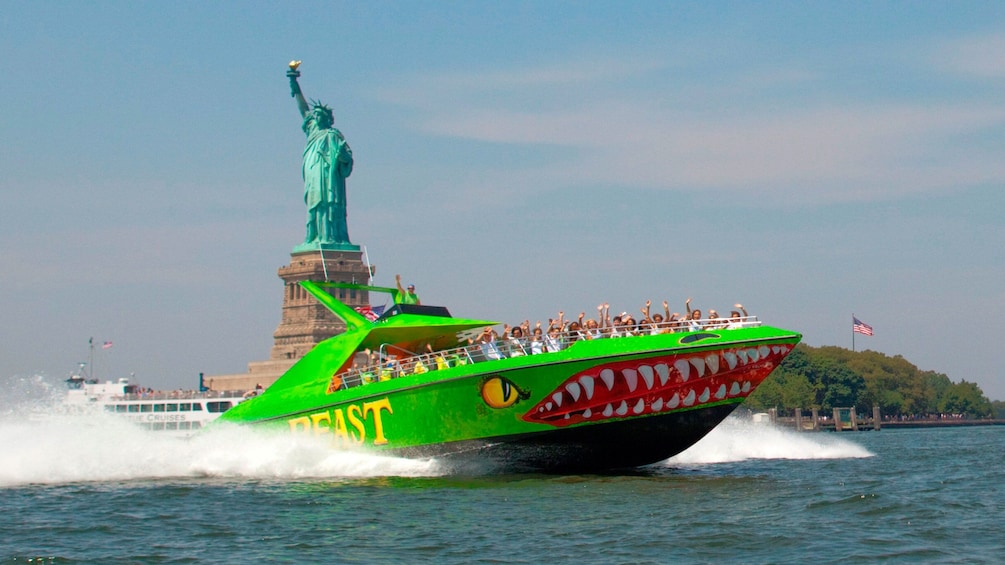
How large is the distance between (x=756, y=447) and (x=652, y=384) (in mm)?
12004

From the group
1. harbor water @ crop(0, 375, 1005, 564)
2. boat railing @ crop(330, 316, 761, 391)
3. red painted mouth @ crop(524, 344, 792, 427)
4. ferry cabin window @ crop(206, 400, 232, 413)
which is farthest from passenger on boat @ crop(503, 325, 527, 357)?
ferry cabin window @ crop(206, 400, 232, 413)

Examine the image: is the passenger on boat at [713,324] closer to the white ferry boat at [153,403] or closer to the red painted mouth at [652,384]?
the red painted mouth at [652,384]

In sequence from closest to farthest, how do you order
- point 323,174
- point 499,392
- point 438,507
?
point 438,507, point 499,392, point 323,174

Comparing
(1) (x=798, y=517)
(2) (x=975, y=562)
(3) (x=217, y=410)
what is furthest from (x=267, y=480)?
(3) (x=217, y=410)

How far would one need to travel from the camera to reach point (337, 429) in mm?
27203

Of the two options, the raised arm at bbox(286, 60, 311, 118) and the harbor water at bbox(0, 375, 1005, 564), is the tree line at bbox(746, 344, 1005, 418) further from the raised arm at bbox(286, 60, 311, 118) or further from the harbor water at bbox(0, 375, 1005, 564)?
the harbor water at bbox(0, 375, 1005, 564)

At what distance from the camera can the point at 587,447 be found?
24.8m

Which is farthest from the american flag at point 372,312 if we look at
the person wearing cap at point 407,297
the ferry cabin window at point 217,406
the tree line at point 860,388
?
the tree line at point 860,388

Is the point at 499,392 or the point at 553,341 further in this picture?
the point at 553,341

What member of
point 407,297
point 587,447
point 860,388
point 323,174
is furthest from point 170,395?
point 860,388

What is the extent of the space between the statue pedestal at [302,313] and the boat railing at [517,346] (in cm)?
7019

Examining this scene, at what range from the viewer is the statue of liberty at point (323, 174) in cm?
9831

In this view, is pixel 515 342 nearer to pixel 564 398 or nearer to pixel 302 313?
pixel 564 398

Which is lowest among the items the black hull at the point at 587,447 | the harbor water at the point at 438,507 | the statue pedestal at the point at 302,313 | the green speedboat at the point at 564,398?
the harbor water at the point at 438,507
